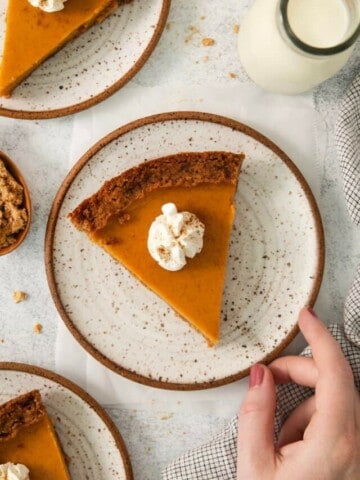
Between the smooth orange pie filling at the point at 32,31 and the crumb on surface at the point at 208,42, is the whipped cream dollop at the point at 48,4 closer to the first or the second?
the smooth orange pie filling at the point at 32,31

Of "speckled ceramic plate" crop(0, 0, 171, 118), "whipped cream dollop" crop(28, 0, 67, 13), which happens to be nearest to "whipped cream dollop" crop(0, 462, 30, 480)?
"speckled ceramic plate" crop(0, 0, 171, 118)

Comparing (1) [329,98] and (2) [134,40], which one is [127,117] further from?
(1) [329,98]

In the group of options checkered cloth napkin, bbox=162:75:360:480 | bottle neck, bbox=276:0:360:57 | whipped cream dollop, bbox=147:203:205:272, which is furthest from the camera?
checkered cloth napkin, bbox=162:75:360:480

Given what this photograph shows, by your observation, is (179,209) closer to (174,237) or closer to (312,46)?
(174,237)

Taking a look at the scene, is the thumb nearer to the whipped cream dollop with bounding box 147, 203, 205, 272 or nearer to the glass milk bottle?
the whipped cream dollop with bounding box 147, 203, 205, 272

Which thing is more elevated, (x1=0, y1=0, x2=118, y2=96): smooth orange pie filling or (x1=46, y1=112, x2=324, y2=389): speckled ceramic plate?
(x1=0, y1=0, x2=118, y2=96): smooth orange pie filling

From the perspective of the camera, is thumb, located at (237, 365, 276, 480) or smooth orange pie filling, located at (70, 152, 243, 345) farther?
smooth orange pie filling, located at (70, 152, 243, 345)

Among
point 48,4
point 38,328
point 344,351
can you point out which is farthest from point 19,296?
point 344,351

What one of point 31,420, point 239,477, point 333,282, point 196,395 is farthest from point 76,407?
point 333,282

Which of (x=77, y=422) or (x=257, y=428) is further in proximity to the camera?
(x=77, y=422)
